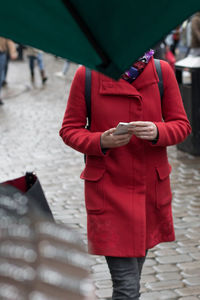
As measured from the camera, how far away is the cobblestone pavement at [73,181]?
489cm

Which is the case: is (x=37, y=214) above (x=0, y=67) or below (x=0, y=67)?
below

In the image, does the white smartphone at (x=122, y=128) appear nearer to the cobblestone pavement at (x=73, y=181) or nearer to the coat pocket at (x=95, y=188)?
the coat pocket at (x=95, y=188)

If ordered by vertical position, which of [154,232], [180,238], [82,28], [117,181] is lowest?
[180,238]

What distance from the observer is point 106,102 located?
11.4 ft

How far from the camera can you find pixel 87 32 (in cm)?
210

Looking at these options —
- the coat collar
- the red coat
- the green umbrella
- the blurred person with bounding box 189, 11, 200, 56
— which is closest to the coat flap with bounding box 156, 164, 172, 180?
the red coat

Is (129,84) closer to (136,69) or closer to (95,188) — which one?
(136,69)

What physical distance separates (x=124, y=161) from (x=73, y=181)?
166 inches

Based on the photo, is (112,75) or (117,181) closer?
(112,75)

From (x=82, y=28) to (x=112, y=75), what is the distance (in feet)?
0.72

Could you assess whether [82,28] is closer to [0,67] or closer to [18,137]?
[18,137]

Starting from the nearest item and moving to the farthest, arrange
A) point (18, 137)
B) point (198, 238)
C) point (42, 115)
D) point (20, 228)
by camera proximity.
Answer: point (20, 228)
point (198, 238)
point (18, 137)
point (42, 115)

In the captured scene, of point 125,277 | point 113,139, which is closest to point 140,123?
point 113,139

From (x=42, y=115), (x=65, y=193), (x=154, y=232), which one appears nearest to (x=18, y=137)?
(x=42, y=115)
